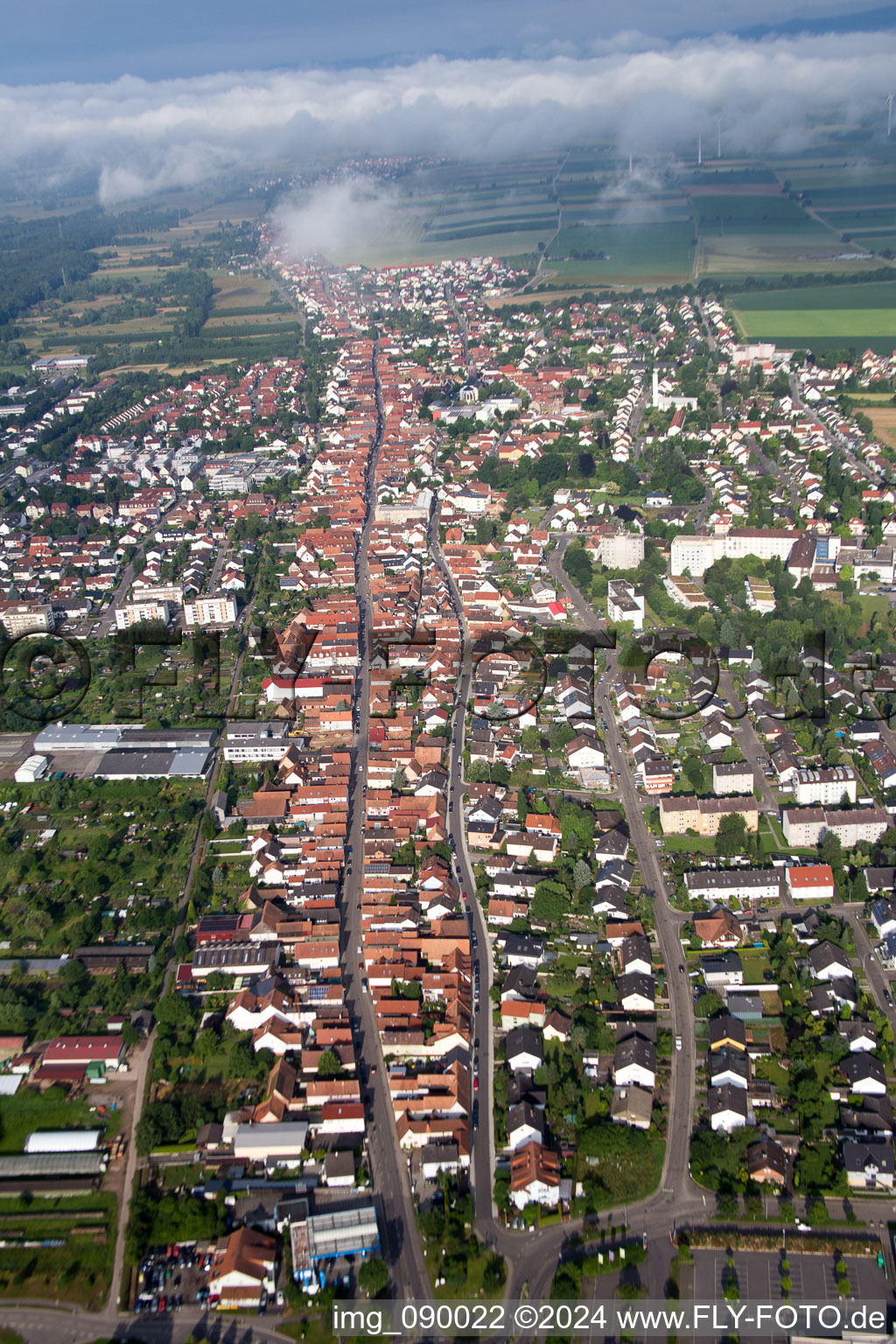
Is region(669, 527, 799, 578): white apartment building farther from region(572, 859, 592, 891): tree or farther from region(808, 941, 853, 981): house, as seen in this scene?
region(808, 941, 853, 981): house

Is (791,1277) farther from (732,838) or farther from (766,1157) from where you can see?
(732,838)

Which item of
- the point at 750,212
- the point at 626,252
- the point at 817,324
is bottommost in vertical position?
the point at 817,324

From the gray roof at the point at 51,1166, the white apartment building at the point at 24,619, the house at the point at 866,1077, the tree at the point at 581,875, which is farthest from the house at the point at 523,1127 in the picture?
the white apartment building at the point at 24,619

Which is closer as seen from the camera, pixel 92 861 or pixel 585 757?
pixel 92 861

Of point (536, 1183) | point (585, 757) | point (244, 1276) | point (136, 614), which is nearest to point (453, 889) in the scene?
point (585, 757)

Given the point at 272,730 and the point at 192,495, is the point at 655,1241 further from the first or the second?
the point at 192,495

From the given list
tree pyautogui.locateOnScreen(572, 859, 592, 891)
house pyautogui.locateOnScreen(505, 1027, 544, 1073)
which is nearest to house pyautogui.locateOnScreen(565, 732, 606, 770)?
tree pyautogui.locateOnScreen(572, 859, 592, 891)

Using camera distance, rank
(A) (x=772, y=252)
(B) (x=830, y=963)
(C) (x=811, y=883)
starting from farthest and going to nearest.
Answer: (A) (x=772, y=252) → (C) (x=811, y=883) → (B) (x=830, y=963)
